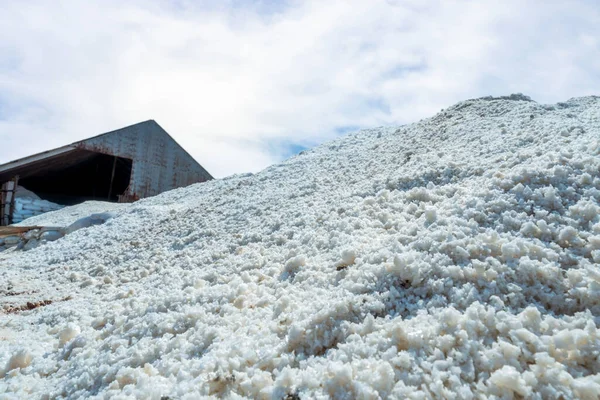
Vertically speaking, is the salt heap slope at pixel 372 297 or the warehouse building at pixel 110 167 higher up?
the warehouse building at pixel 110 167

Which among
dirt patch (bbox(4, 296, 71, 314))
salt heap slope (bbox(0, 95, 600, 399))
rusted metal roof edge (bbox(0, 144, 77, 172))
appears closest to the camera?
salt heap slope (bbox(0, 95, 600, 399))

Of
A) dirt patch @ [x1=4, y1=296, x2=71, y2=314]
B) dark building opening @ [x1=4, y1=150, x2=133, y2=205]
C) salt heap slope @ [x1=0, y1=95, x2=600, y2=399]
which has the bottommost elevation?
dirt patch @ [x1=4, y1=296, x2=71, y2=314]

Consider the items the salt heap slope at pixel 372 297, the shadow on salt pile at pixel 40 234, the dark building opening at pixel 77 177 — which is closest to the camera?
the salt heap slope at pixel 372 297

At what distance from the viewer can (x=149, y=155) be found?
44.2 ft

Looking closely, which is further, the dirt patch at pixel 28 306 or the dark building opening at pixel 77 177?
the dark building opening at pixel 77 177

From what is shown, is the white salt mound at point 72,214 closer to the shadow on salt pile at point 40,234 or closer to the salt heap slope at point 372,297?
the shadow on salt pile at point 40,234

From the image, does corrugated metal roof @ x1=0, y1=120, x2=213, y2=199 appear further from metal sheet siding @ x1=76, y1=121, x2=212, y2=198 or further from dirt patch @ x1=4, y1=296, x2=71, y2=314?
dirt patch @ x1=4, y1=296, x2=71, y2=314

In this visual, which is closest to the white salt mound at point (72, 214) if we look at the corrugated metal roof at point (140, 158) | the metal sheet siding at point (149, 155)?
the corrugated metal roof at point (140, 158)

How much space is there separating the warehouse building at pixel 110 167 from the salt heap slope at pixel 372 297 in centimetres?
918

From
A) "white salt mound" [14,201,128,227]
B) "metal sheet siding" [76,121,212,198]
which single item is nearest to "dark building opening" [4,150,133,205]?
"metal sheet siding" [76,121,212,198]

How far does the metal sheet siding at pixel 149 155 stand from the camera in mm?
12695

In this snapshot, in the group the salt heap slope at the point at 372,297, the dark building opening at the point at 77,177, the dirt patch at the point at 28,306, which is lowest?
the dirt patch at the point at 28,306

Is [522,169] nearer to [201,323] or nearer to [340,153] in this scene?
[201,323]

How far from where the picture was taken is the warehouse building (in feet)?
37.3
